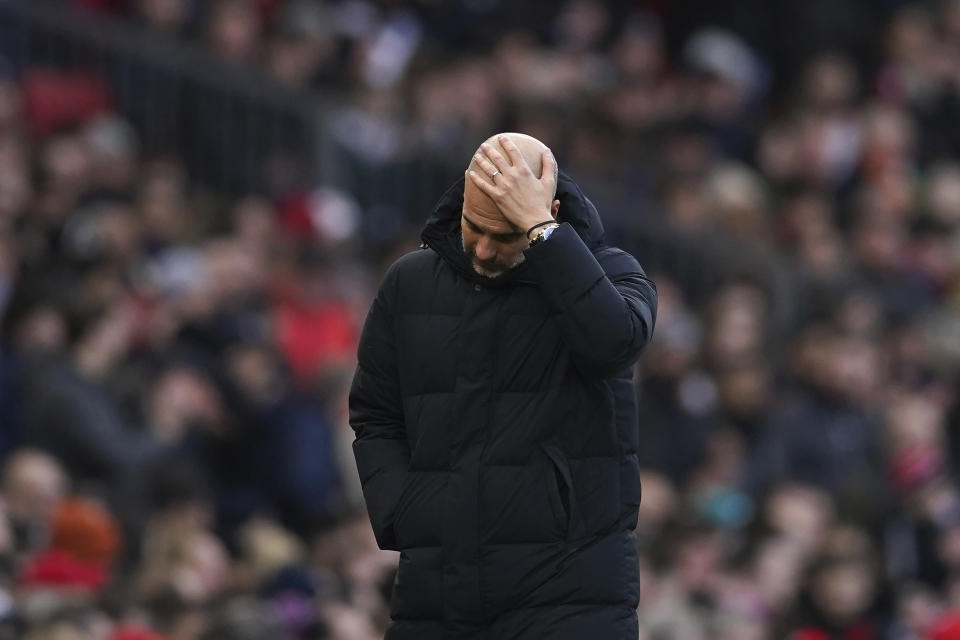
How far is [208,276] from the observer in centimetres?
1125

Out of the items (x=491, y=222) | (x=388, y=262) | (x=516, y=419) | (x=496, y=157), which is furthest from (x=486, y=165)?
(x=388, y=262)

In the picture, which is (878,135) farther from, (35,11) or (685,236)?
(35,11)

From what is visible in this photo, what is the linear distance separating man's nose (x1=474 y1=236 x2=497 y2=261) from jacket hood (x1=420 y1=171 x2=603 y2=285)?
0.22 feet

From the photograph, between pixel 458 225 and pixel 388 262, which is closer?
pixel 458 225

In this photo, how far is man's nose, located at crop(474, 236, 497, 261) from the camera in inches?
199

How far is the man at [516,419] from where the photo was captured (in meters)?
4.95

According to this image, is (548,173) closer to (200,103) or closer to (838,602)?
(838,602)

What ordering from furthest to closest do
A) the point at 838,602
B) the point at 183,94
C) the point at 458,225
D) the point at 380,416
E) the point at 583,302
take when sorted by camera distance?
the point at 183,94, the point at 838,602, the point at 380,416, the point at 458,225, the point at 583,302

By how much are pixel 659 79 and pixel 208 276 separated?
6185 millimetres

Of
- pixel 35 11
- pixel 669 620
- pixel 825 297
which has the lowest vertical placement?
pixel 669 620

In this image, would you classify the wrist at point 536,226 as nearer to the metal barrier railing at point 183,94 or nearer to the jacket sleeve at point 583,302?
the jacket sleeve at point 583,302

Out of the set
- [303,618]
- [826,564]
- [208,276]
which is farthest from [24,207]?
[826,564]

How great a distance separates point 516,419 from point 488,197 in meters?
0.54

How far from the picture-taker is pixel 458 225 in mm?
5199
